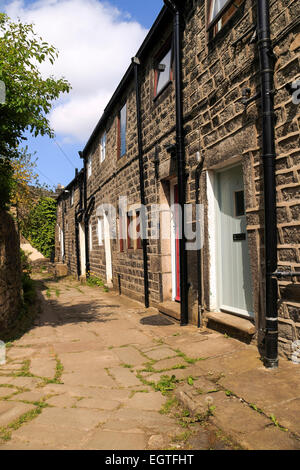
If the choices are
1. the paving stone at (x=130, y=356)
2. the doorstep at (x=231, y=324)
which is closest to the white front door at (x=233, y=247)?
the doorstep at (x=231, y=324)

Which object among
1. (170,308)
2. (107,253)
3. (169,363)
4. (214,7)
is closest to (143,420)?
(169,363)

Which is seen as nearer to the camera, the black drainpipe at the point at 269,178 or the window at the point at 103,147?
the black drainpipe at the point at 269,178

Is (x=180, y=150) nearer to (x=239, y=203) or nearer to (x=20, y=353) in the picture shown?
(x=239, y=203)

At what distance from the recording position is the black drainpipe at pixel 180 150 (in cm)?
524

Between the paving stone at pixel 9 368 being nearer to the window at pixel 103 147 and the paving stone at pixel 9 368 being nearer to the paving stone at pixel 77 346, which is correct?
the paving stone at pixel 77 346

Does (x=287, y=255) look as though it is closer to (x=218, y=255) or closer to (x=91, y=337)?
(x=218, y=255)

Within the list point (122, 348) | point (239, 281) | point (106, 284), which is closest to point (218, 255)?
point (239, 281)

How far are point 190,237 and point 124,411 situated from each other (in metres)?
2.97

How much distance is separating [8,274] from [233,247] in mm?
3342

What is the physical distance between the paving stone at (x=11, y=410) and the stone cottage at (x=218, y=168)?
83.9 inches

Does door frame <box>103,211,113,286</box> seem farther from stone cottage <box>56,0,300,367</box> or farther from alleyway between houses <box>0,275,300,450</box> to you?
alleyway between houses <box>0,275,300,450</box>

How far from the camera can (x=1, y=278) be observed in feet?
15.9

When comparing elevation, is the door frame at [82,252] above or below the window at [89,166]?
below

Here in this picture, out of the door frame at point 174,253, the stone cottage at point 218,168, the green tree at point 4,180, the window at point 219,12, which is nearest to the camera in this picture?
the stone cottage at point 218,168
